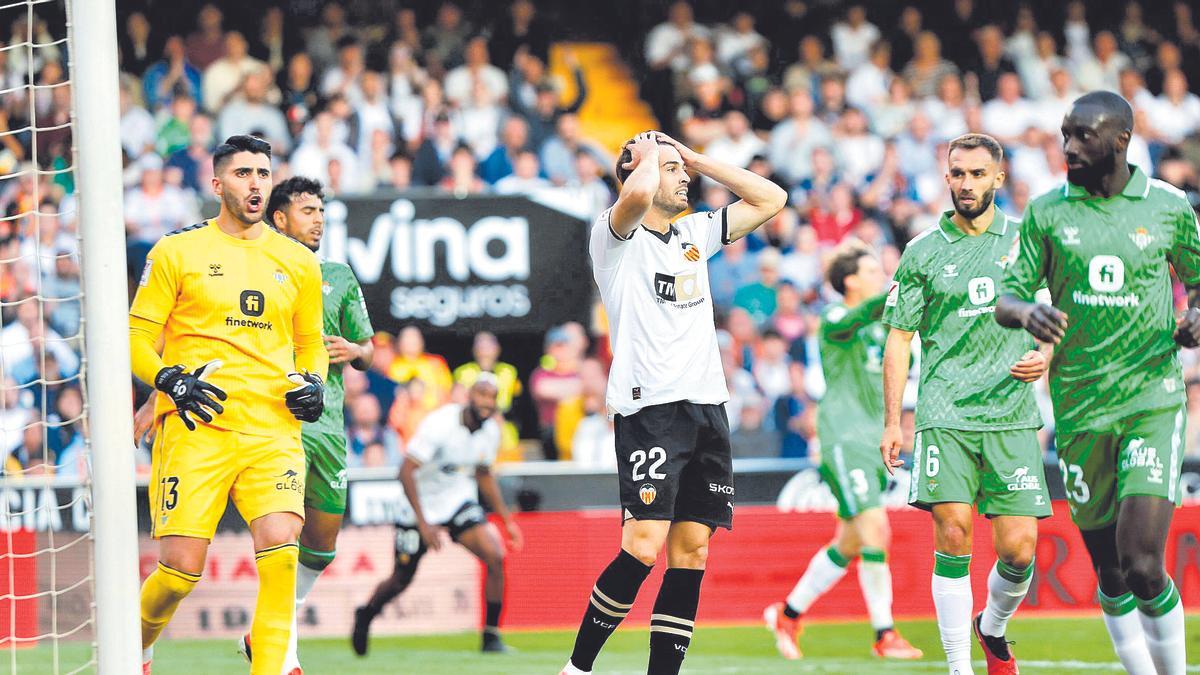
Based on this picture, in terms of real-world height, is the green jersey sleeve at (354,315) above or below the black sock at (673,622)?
above

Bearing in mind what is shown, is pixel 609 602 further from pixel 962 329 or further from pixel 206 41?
pixel 206 41

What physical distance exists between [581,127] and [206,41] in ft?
15.6

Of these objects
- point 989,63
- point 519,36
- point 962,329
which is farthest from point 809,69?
point 962,329

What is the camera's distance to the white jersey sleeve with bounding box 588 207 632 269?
297 inches

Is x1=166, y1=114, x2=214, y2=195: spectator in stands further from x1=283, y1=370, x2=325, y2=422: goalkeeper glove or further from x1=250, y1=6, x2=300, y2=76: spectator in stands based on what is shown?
x1=283, y1=370, x2=325, y2=422: goalkeeper glove

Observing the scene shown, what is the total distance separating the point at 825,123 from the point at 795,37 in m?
2.19

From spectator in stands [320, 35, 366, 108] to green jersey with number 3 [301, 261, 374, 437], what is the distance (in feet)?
33.0

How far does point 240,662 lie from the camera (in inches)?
449

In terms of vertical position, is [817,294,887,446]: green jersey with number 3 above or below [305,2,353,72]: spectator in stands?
below

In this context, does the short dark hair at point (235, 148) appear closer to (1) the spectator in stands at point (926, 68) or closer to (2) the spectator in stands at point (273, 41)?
(2) the spectator in stands at point (273, 41)

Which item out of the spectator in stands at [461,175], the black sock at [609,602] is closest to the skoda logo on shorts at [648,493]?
the black sock at [609,602]

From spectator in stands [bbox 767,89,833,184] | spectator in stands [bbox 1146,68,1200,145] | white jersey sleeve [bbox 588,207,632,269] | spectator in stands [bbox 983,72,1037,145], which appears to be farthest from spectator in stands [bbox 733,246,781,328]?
white jersey sleeve [bbox 588,207,632,269]

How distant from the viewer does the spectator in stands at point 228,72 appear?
1919cm

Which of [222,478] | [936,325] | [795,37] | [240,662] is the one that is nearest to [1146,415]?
[936,325]
